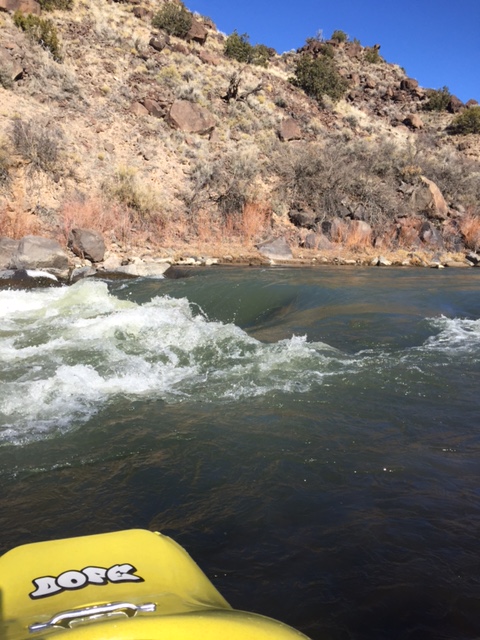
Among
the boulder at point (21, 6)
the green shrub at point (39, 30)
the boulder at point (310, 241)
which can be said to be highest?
the boulder at point (21, 6)

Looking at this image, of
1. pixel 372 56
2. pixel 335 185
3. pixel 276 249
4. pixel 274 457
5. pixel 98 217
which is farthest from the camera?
pixel 372 56

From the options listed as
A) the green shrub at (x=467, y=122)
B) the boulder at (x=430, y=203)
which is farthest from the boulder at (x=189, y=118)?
the green shrub at (x=467, y=122)

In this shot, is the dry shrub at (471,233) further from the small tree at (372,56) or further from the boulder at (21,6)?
the small tree at (372,56)

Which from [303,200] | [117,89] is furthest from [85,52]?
[303,200]

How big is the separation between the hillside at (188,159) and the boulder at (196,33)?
0.09m

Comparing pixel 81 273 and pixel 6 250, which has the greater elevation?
pixel 6 250

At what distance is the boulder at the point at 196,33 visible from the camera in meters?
27.2

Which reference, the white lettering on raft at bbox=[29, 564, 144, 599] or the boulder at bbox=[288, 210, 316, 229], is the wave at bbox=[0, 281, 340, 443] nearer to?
the white lettering on raft at bbox=[29, 564, 144, 599]

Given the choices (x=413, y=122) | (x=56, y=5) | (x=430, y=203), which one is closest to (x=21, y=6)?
(x=56, y=5)

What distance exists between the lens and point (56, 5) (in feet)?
76.5

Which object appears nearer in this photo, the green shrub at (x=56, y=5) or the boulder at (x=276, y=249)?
the boulder at (x=276, y=249)

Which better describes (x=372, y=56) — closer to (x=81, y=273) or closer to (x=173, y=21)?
(x=173, y=21)

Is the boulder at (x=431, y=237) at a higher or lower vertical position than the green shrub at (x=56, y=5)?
lower

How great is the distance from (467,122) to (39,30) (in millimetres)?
22571
